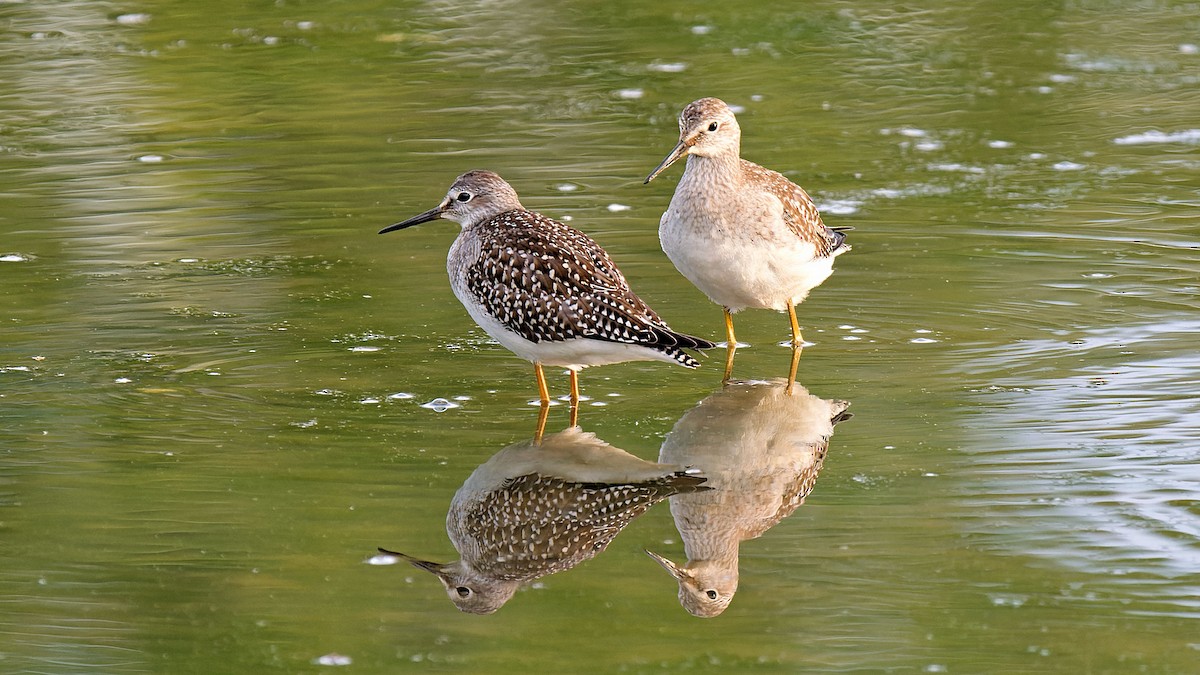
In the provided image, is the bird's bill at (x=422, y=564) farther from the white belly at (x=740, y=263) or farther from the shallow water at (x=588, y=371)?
the white belly at (x=740, y=263)

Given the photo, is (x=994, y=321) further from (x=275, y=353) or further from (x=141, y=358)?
(x=141, y=358)

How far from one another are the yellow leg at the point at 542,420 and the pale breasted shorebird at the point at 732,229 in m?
1.33

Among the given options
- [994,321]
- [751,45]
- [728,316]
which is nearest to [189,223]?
[728,316]

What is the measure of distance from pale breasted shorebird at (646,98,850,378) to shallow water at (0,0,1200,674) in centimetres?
39

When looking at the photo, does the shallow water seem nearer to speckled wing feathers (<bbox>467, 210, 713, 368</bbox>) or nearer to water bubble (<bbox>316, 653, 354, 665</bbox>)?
water bubble (<bbox>316, 653, 354, 665</bbox>)

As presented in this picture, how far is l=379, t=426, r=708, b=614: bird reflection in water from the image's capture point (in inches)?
245

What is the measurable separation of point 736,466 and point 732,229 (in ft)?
6.33

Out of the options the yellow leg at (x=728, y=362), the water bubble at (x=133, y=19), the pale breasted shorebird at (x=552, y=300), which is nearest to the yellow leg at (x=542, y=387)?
the pale breasted shorebird at (x=552, y=300)

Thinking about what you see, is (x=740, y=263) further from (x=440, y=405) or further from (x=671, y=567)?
(x=671, y=567)

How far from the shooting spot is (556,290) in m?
8.00

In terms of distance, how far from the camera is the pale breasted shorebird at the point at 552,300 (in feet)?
25.5

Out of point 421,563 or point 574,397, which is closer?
Answer: point 421,563

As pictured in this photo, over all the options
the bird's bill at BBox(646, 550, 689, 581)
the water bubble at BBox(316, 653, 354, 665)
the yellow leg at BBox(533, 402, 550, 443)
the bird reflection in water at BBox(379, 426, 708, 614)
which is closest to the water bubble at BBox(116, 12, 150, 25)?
the yellow leg at BBox(533, 402, 550, 443)

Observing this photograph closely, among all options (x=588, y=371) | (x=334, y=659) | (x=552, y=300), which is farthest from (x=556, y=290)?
(x=334, y=659)
